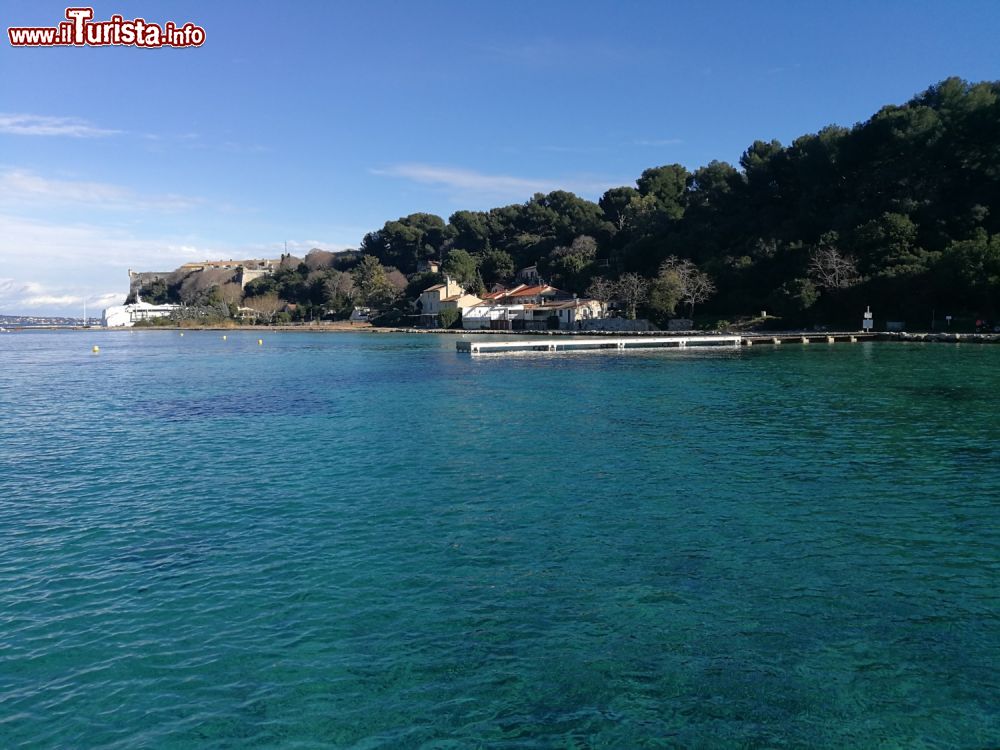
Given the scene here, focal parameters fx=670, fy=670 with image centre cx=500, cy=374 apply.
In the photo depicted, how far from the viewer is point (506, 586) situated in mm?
8977

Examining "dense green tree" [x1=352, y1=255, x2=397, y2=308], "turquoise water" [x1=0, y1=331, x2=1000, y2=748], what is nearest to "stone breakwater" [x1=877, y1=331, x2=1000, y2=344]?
"turquoise water" [x1=0, y1=331, x2=1000, y2=748]

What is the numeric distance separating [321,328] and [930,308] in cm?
9351

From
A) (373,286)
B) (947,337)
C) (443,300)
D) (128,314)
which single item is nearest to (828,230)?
(947,337)

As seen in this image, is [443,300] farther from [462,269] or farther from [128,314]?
[128,314]

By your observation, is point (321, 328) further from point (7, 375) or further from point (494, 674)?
point (494, 674)

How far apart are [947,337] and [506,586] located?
173 feet

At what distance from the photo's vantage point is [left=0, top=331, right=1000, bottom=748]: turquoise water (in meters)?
6.25

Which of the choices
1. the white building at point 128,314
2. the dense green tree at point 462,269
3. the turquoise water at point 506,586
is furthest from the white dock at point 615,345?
the white building at point 128,314

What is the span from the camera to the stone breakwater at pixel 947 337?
47688 mm

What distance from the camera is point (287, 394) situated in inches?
1196

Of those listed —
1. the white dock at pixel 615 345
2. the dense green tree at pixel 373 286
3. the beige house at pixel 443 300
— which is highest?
the dense green tree at pixel 373 286

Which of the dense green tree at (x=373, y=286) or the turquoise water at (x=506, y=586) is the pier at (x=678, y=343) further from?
the dense green tree at (x=373, y=286)

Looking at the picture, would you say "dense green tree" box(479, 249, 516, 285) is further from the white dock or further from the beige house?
the white dock

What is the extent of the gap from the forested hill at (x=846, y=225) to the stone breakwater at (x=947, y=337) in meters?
4.07
